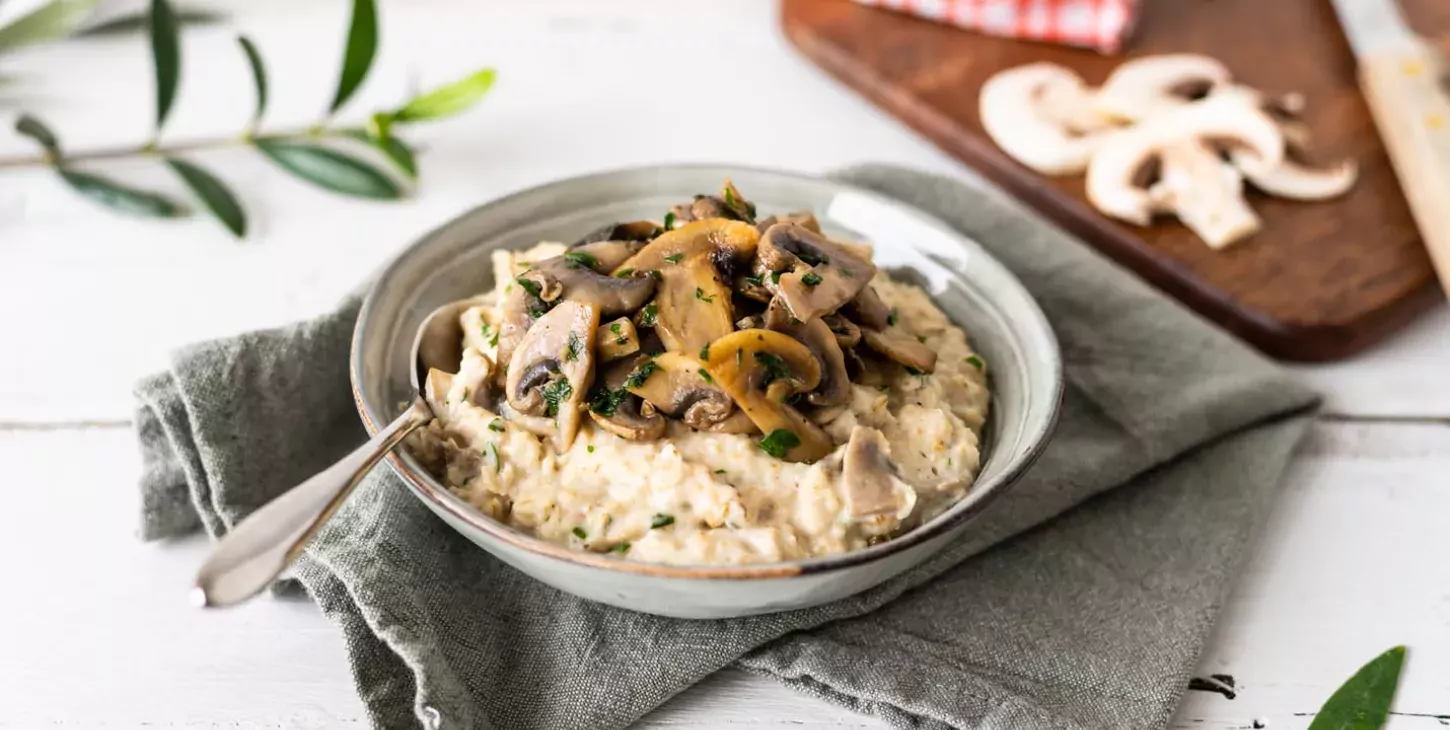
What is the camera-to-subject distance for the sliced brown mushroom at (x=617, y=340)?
269 centimetres

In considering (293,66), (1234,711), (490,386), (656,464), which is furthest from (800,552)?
(293,66)

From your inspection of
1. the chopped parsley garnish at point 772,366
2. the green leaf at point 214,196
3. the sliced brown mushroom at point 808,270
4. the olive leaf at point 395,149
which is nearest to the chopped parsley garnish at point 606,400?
the chopped parsley garnish at point 772,366

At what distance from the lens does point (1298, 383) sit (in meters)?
3.41

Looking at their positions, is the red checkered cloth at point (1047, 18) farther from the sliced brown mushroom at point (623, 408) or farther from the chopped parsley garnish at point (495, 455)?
the chopped parsley garnish at point (495, 455)

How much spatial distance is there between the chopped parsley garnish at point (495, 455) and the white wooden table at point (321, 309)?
61cm

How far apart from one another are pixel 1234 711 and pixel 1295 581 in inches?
19.0

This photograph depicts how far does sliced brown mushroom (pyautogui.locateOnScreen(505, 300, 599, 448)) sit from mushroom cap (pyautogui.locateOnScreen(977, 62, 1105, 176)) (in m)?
2.27

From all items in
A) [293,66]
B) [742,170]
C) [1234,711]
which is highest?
[742,170]

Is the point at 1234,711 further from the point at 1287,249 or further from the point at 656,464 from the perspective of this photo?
the point at 1287,249

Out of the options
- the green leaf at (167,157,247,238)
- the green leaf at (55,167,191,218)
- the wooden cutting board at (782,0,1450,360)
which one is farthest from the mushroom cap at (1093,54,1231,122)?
the green leaf at (55,167,191,218)

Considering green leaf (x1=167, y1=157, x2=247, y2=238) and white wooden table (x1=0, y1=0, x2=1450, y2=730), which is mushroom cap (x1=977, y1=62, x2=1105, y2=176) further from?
green leaf (x1=167, y1=157, x2=247, y2=238)

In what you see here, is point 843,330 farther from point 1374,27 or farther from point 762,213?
point 1374,27

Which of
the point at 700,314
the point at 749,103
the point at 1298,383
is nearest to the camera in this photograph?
the point at 700,314

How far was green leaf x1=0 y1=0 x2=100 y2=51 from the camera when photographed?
426 cm
